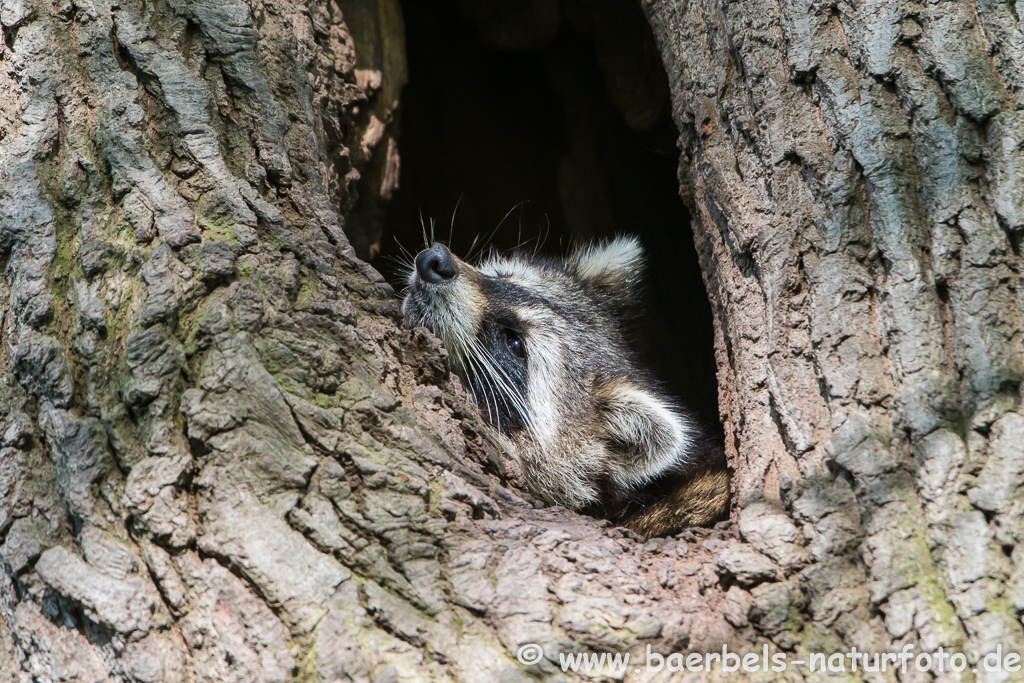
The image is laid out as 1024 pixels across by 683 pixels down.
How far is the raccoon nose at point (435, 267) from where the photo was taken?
3645mm

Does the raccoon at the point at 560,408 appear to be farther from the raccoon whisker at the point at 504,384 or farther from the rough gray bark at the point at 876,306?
the rough gray bark at the point at 876,306

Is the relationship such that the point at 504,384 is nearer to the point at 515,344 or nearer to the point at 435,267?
the point at 515,344

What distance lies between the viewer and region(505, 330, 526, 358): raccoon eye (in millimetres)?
3799

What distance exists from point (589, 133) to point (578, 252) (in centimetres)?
143

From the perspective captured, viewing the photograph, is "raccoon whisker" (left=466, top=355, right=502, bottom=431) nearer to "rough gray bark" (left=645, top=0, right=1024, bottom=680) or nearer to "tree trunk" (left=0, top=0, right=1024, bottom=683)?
"tree trunk" (left=0, top=0, right=1024, bottom=683)

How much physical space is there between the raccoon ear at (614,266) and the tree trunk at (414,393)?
6.68 feet

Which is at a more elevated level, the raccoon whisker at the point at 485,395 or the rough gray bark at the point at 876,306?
the rough gray bark at the point at 876,306

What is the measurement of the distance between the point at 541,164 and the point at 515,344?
8.70ft

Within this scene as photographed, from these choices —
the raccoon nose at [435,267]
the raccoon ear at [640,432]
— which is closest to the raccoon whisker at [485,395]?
the raccoon nose at [435,267]

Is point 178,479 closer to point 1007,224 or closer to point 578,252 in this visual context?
point 1007,224

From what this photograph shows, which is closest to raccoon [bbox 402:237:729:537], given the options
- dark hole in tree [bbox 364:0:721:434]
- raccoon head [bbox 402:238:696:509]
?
raccoon head [bbox 402:238:696:509]

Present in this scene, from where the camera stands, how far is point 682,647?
1.86m

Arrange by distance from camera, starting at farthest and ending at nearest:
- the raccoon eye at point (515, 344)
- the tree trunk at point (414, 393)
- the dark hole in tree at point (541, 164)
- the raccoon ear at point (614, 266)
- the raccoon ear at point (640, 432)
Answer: the dark hole in tree at point (541, 164) < the raccoon ear at point (614, 266) < the raccoon eye at point (515, 344) < the raccoon ear at point (640, 432) < the tree trunk at point (414, 393)

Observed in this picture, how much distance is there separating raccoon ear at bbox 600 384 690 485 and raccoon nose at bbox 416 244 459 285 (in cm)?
98
